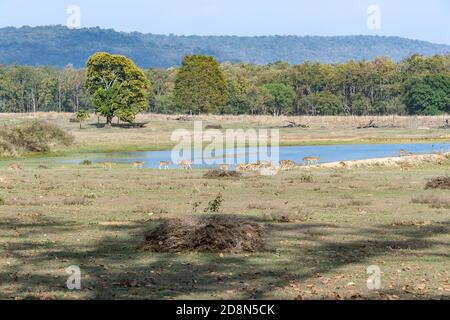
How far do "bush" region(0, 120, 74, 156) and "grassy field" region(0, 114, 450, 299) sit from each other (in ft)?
79.8

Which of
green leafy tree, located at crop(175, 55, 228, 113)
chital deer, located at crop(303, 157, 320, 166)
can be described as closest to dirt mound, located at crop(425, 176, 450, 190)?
chital deer, located at crop(303, 157, 320, 166)

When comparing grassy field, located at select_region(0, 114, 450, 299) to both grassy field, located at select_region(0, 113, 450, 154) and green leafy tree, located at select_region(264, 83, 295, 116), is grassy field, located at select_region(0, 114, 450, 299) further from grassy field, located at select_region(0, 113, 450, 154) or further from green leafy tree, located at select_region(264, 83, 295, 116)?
green leafy tree, located at select_region(264, 83, 295, 116)

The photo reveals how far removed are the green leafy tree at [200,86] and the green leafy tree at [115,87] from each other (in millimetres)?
27498

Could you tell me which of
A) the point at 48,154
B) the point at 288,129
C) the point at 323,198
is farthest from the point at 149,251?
the point at 288,129

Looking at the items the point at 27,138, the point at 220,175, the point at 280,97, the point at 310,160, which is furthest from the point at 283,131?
the point at 220,175

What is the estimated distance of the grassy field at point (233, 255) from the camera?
50.4 ft

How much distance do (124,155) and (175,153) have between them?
563 cm

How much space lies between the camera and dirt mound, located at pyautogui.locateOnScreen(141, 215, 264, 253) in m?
19.7

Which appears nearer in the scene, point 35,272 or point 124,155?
point 35,272

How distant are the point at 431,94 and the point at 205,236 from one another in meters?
141

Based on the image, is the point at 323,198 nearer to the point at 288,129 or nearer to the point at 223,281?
the point at 223,281

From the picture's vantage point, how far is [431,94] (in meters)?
155

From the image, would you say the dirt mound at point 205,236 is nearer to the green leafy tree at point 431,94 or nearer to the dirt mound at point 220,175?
the dirt mound at point 220,175
